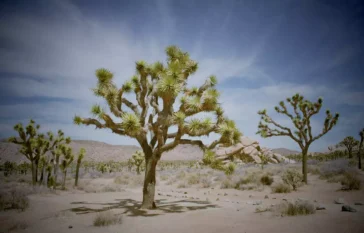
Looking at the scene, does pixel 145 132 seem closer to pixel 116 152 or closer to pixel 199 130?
pixel 199 130

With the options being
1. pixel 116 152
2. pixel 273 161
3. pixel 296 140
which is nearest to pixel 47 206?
pixel 296 140

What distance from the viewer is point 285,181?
12.9m

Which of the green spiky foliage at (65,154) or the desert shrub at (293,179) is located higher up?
the green spiky foliage at (65,154)

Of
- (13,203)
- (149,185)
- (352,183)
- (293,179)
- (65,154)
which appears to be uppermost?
(65,154)

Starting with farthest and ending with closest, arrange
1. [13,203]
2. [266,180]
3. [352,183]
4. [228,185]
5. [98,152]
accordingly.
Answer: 1. [98,152]
2. [228,185]
3. [266,180]
4. [352,183]
5. [13,203]

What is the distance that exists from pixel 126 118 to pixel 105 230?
303 centimetres

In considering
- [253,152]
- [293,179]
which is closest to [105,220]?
[293,179]

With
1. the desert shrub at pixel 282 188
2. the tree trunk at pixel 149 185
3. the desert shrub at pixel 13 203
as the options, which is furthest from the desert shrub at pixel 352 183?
the desert shrub at pixel 13 203

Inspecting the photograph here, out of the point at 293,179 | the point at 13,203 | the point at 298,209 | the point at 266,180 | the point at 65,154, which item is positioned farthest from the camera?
the point at 65,154

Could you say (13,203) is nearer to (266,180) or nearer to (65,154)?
(65,154)

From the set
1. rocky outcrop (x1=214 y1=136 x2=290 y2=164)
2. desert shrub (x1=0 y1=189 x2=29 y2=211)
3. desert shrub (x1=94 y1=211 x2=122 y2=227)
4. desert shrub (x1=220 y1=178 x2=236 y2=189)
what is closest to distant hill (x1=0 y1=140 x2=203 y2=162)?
desert shrub (x1=0 y1=189 x2=29 y2=211)

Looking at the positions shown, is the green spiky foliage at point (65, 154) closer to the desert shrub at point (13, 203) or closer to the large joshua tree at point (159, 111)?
the desert shrub at point (13, 203)

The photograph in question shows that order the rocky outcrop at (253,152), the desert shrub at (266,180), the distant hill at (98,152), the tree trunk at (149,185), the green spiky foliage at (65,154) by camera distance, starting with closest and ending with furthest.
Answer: the tree trunk at (149,185), the desert shrub at (266,180), the green spiky foliage at (65,154), the rocky outcrop at (253,152), the distant hill at (98,152)

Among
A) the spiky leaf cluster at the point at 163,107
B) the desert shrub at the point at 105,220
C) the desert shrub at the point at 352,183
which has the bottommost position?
the desert shrub at the point at 105,220
